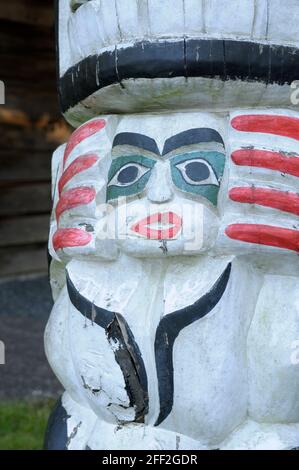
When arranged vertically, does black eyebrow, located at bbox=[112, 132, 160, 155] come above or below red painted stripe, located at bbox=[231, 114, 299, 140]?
below

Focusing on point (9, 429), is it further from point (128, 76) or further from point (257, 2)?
point (257, 2)

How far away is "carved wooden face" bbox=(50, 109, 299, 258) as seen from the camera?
4.11ft

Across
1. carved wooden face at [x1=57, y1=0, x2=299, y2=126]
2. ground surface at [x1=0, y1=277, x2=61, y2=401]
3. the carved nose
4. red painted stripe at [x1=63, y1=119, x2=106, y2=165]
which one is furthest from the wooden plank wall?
the carved nose

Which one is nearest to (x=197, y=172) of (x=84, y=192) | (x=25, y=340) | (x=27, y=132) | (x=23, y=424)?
(x=84, y=192)

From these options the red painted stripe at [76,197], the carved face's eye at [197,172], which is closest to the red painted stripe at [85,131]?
the red painted stripe at [76,197]

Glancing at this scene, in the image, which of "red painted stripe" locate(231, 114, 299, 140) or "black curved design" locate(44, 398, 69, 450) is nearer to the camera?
"red painted stripe" locate(231, 114, 299, 140)

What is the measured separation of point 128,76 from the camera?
1.29m

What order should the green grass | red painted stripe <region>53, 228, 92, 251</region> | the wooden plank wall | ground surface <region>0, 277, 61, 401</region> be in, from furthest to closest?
1. the wooden plank wall
2. ground surface <region>0, 277, 61, 401</region>
3. the green grass
4. red painted stripe <region>53, 228, 92, 251</region>

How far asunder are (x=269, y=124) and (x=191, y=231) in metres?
0.26

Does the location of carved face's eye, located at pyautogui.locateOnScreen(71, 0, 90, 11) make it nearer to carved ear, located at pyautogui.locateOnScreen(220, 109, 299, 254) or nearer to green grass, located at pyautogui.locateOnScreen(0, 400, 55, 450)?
carved ear, located at pyautogui.locateOnScreen(220, 109, 299, 254)

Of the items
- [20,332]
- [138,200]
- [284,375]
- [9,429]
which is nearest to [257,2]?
[138,200]

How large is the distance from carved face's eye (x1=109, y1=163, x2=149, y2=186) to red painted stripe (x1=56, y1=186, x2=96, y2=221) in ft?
0.16

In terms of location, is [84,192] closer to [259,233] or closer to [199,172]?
[199,172]

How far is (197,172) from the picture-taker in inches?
50.7
